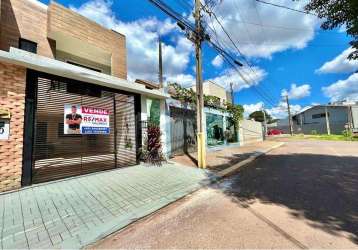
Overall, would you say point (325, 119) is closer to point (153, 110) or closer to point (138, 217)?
point (153, 110)

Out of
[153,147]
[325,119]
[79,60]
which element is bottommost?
[153,147]

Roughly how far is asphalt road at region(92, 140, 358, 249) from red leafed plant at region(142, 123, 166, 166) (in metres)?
4.13

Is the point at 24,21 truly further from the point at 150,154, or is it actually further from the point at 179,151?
the point at 179,151

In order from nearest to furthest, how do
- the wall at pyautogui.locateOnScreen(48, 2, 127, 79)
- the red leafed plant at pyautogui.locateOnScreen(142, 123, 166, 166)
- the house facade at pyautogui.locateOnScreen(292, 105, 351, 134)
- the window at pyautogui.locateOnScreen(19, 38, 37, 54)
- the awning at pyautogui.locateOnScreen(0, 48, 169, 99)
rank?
the awning at pyautogui.locateOnScreen(0, 48, 169, 99) < the red leafed plant at pyautogui.locateOnScreen(142, 123, 166, 166) < the window at pyautogui.locateOnScreen(19, 38, 37, 54) < the wall at pyautogui.locateOnScreen(48, 2, 127, 79) < the house facade at pyautogui.locateOnScreen(292, 105, 351, 134)

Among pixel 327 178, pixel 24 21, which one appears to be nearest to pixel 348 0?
pixel 327 178

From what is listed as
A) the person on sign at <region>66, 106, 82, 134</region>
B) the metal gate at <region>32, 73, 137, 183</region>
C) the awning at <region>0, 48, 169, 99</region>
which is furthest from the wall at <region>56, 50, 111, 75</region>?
the person on sign at <region>66, 106, 82, 134</region>

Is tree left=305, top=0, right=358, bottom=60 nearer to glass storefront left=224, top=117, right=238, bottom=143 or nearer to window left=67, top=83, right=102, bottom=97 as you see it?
window left=67, top=83, right=102, bottom=97

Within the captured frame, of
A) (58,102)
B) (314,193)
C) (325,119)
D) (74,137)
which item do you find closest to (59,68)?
(58,102)

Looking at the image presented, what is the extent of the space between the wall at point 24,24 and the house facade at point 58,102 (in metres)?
0.04

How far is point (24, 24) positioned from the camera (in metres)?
10.6

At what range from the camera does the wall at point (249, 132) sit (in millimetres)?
22750

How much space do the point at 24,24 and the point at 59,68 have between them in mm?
6062

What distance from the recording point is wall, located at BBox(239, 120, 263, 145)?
22.8 meters

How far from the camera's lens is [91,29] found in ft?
40.2
